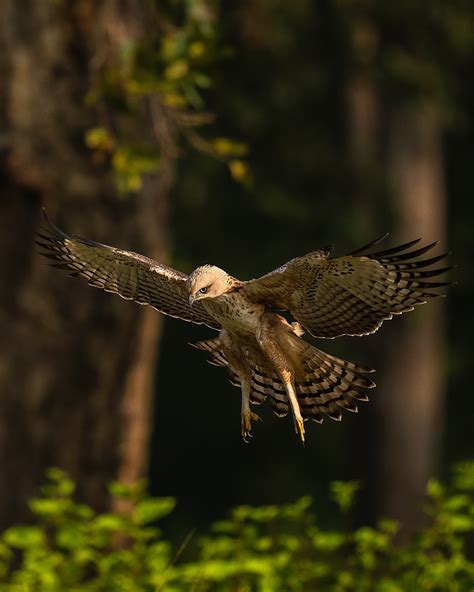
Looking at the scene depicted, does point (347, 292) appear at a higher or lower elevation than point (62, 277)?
lower

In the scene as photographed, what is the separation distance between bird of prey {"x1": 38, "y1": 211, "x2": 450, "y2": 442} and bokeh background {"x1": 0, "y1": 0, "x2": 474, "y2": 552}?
7.80 ft

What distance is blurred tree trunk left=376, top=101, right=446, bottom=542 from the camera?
17.5 metres

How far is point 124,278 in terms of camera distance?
5.26 m

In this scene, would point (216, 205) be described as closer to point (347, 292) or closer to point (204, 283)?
point (347, 292)

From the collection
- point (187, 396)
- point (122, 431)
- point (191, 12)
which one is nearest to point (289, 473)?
point (187, 396)

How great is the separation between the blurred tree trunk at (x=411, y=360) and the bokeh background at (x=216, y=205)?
0.02 meters

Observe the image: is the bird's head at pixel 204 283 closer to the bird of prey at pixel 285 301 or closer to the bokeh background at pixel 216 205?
the bird of prey at pixel 285 301

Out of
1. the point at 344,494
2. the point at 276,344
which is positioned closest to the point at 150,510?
the point at 344,494

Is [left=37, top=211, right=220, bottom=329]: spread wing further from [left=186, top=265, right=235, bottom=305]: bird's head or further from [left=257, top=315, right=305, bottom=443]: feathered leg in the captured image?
[left=186, top=265, right=235, bottom=305]: bird's head

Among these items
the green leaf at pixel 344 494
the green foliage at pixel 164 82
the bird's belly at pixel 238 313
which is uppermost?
the green foliage at pixel 164 82

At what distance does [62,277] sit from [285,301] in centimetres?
440

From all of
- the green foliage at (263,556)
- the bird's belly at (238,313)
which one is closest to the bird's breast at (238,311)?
the bird's belly at (238,313)

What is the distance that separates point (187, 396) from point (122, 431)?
42.9 feet

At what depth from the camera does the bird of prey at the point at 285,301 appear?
4.66 metres
